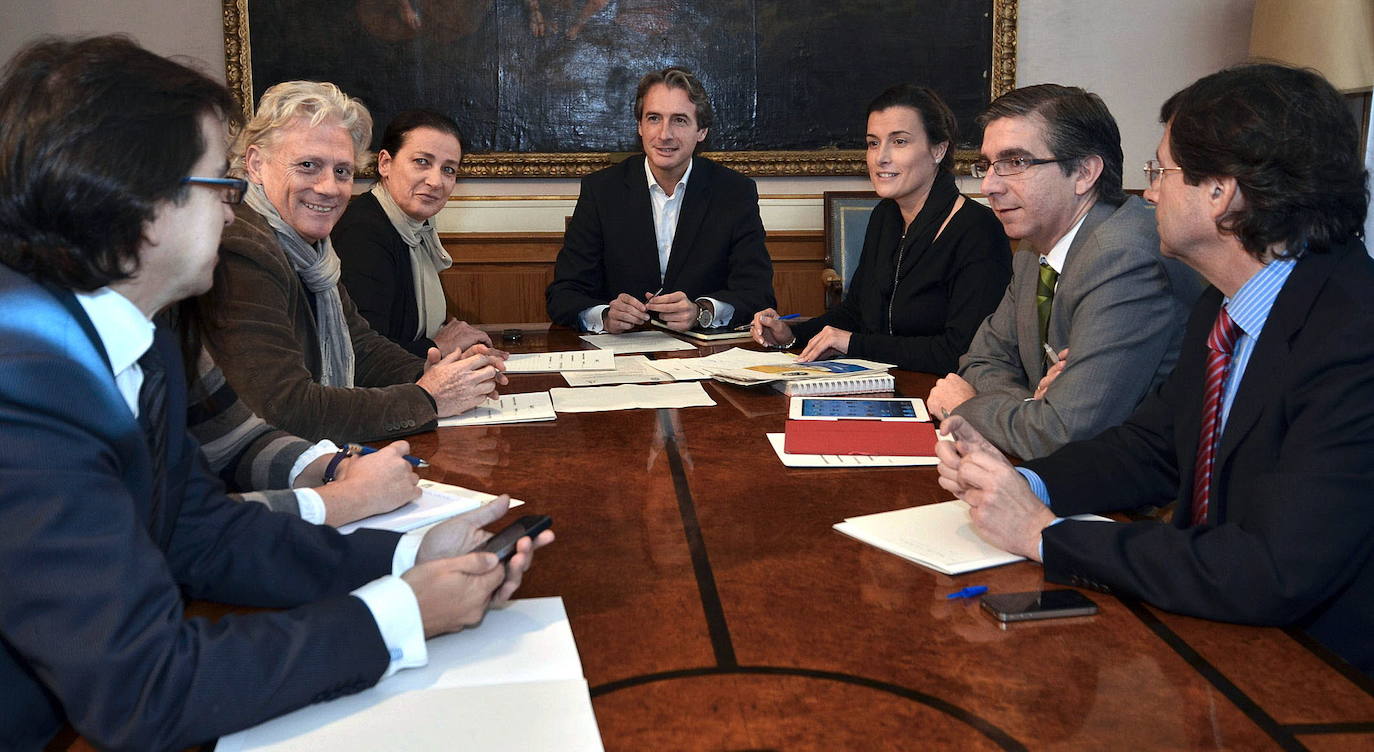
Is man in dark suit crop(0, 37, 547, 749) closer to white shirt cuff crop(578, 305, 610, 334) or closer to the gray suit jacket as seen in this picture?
the gray suit jacket

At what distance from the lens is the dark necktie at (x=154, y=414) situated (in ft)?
3.80

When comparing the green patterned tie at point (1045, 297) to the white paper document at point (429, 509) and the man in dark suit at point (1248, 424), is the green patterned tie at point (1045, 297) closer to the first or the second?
the man in dark suit at point (1248, 424)

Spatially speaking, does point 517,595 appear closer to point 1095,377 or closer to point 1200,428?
point 1200,428

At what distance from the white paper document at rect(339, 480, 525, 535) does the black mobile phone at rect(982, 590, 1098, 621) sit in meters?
0.74

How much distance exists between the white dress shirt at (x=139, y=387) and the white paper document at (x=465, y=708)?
3 centimetres

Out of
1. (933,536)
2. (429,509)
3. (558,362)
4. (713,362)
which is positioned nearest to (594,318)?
(558,362)

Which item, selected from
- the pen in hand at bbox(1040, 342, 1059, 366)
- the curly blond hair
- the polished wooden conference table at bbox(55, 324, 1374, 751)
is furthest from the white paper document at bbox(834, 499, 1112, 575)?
the curly blond hair

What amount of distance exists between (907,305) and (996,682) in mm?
2301

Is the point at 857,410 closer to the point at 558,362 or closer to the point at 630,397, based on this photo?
the point at 630,397

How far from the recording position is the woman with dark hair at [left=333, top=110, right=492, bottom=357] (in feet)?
11.4

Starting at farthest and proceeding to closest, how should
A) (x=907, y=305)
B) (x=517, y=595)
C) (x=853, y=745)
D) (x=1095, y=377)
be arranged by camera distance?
(x=907, y=305) → (x=1095, y=377) → (x=517, y=595) → (x=853, y=745)

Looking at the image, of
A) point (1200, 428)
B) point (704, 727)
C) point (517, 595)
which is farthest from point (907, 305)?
point (704, 727)

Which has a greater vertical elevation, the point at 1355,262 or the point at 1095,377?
the point at 1355,262

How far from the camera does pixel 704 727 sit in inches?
39.9
